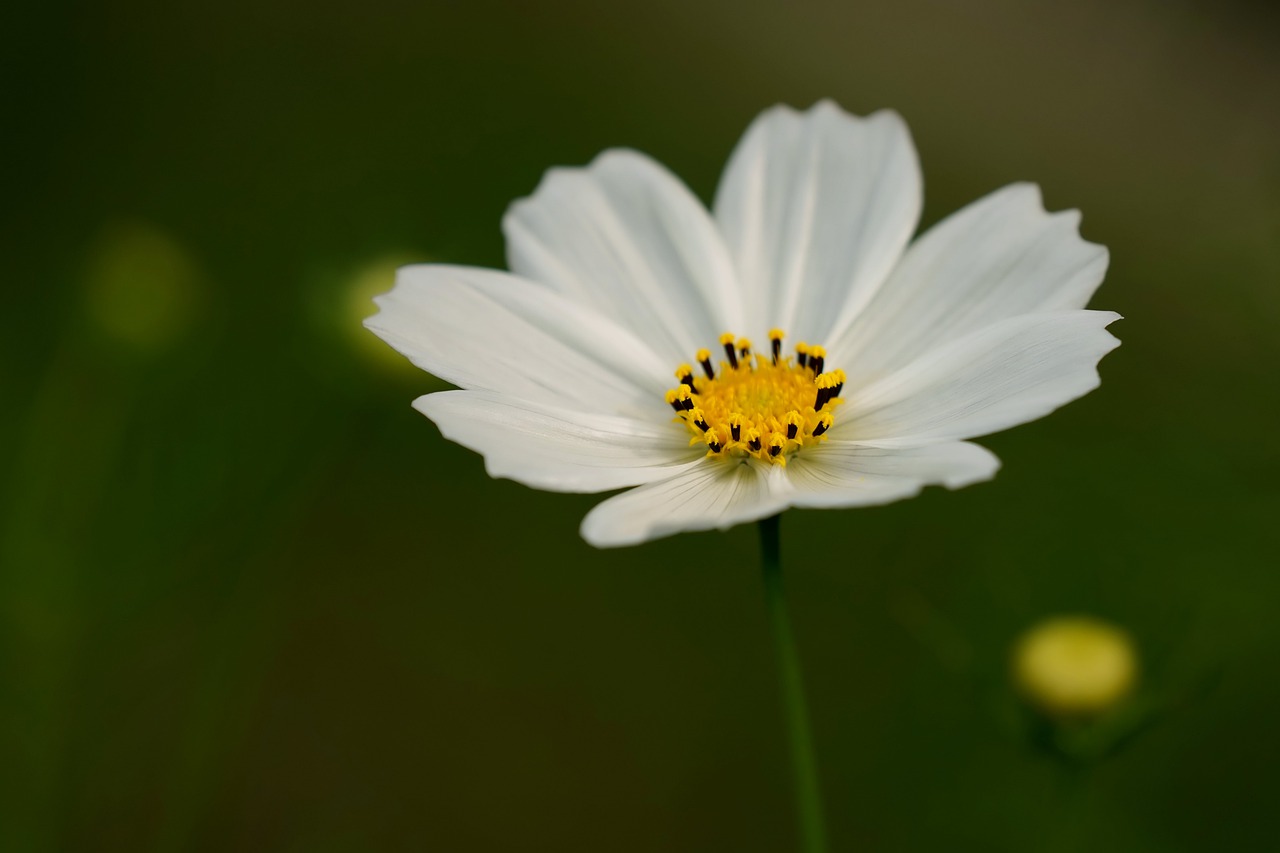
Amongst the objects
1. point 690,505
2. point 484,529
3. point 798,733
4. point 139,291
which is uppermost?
point 139,291

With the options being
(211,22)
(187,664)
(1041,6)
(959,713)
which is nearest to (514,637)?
(187,664)

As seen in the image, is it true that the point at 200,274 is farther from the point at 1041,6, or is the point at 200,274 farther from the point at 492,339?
the point at 1041,6

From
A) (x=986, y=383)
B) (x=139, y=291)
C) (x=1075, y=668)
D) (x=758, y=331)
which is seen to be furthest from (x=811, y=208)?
(x=139, y=291)

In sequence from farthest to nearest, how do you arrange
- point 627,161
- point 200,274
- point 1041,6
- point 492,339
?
point 1041,6
point 200,274
point 627,161
point 492,339

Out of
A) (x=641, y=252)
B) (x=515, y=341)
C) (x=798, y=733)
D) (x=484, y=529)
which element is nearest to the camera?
(x=798, y=733)

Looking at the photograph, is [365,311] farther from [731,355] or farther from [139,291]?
[731,355]

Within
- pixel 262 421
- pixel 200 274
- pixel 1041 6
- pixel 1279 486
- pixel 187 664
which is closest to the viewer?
pixel 200 274

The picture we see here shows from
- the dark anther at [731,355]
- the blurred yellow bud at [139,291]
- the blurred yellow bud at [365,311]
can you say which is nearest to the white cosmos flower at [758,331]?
the dark anther at [731,355]
